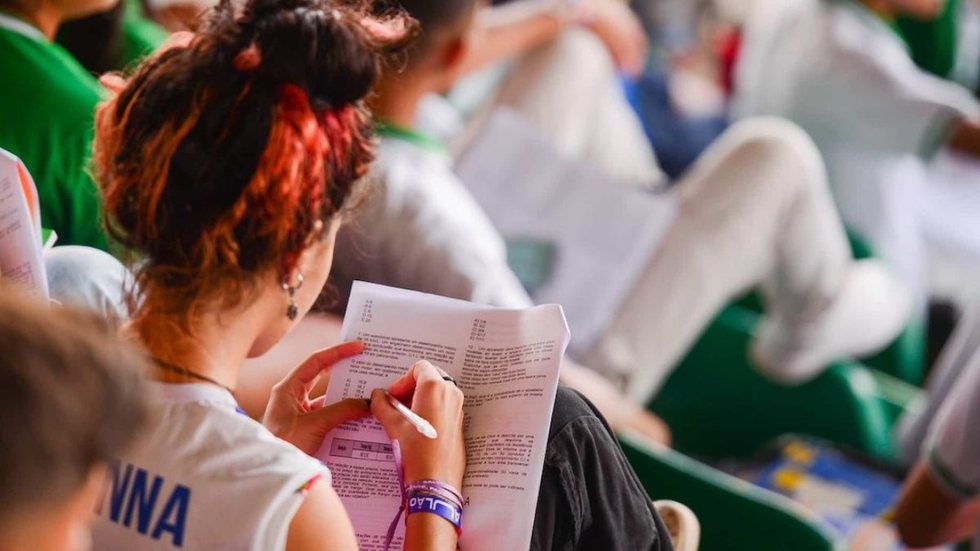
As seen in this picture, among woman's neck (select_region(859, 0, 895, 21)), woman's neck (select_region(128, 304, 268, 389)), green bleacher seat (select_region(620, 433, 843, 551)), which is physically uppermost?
woman's neck (select_region(128, 304, 268, 389))

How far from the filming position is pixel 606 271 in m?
1.57

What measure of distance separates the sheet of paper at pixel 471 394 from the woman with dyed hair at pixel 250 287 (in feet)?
0.05

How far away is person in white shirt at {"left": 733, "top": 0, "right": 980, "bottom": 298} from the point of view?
2.07m

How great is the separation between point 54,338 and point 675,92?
216 centimetres

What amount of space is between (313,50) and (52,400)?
12.5 inches

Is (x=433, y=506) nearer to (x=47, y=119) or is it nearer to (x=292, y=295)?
(x=292, y=295)

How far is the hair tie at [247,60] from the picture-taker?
2.20 ft

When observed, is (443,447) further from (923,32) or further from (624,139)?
(923,32)

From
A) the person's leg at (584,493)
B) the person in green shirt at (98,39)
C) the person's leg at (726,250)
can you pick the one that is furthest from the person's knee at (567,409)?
the person's leg at (726,250)

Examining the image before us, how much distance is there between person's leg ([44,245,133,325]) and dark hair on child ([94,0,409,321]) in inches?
4.4

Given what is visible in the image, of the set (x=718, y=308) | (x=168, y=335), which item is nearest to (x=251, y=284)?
(x=168, y=335)

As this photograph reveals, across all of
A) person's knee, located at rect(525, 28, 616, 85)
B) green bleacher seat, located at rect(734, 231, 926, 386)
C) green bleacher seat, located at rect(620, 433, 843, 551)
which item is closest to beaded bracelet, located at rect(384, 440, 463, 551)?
green bleacher seat, located at rect(620, 433, 843, 551)

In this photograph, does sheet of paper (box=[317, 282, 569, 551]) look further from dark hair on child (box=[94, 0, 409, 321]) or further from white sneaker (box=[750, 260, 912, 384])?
white sneaker (box=[750, 260, 912, 384])

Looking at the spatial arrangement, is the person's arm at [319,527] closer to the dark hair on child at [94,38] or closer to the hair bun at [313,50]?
the hair bun at [313,50]
